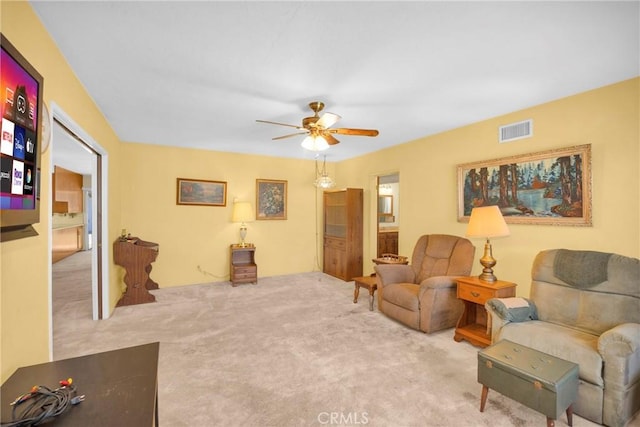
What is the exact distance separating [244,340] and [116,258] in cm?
227

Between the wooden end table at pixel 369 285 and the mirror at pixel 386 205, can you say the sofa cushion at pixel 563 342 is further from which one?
the mirror at pixel 386 205

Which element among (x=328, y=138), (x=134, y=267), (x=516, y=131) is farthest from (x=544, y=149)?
(x=134, y=267)

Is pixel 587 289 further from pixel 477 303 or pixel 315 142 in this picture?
pixel 315 142

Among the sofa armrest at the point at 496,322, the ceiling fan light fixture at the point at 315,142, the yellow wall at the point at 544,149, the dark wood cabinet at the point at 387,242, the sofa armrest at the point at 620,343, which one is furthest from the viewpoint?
the dark wood cabinet at the point at 387,242

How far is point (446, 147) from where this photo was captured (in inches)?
153

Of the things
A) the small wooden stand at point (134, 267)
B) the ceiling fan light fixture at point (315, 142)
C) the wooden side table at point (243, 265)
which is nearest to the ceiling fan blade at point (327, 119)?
the ceiling fan light fixture at point (315, 142)

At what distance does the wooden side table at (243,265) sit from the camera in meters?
5.03

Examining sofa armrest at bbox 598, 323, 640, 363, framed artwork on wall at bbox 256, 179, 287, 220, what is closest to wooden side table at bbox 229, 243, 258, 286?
framed artwork on wall at bbox 256, 179, 287, 220

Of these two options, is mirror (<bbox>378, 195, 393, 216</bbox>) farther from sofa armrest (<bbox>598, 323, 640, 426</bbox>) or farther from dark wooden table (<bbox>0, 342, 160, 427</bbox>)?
dark wooden table (<bbox>0, 342, 160, 427</bbox>)

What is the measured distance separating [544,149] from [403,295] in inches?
83.0

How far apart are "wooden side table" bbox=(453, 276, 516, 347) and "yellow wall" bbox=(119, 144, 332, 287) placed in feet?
11.7

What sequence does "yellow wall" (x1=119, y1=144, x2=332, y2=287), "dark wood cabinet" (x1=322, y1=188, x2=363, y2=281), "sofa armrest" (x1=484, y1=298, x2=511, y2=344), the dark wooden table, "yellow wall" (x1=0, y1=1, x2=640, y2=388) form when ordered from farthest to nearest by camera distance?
"dark wood cabinet" (x1=322, y1=188, x2=363, y2=281) < "yellow wall" (x1=119, y1=144, x2=332, y2=287) < "sofa armrest" (x1=484, y1=298, x2=511, y2=344) < "yellow wall" (x1=0, y1=1, x2=640, y2=388) < the dark wooden table

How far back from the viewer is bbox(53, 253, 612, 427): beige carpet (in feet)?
6.10

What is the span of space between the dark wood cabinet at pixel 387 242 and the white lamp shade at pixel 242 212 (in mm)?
2556
